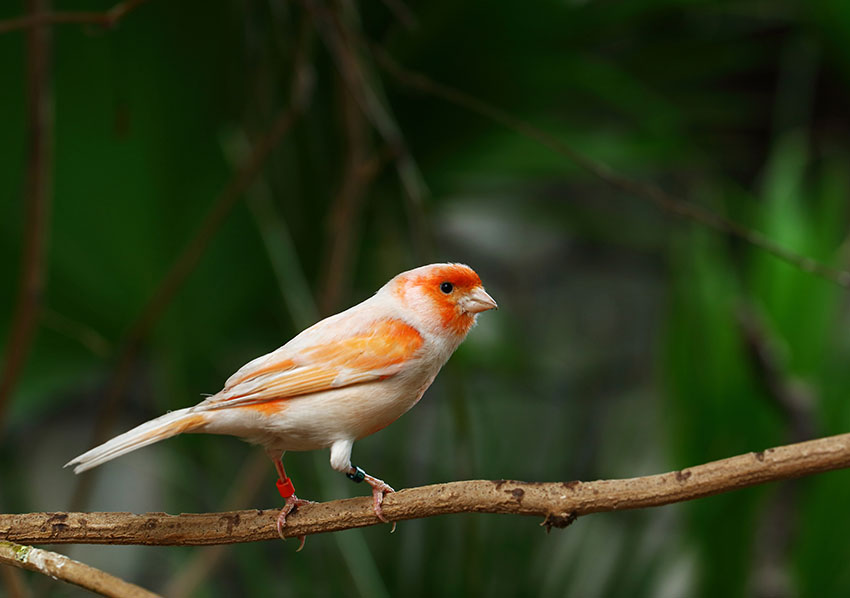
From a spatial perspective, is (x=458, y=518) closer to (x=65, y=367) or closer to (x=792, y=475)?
(x=65, y=367)

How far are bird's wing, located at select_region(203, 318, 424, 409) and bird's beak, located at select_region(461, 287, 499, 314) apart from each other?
0.18ft

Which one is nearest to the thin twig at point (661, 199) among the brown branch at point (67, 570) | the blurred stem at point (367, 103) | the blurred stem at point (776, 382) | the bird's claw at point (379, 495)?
the blurred stem at point (367, 103)

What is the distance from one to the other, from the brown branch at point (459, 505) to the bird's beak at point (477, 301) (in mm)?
200

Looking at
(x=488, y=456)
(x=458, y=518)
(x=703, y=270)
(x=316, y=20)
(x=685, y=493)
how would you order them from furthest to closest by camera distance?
(x=703, y=270), (x=488, y=456), (x=458, y=518), (x=316, y=20), (x=685, y=493)

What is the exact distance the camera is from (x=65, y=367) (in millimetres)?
2229

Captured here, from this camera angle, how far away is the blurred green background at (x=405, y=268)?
5.13ft

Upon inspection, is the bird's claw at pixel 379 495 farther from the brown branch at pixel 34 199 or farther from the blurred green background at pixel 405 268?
the brown branch at pixel 34 199

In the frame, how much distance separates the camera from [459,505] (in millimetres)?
745

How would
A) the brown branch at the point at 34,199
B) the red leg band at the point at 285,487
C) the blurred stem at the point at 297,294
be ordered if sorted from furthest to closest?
the brown branch at the point at 34,199 < the blurred stem at the point at 297,294 < the red leg band at the point at 285,487

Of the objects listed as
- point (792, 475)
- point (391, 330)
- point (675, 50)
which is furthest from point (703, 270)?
point (391, 330)

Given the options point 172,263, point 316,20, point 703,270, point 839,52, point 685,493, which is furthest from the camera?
point 839,52

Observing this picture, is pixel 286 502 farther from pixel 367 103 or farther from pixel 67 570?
pixel 367 103

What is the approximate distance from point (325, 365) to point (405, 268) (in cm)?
154

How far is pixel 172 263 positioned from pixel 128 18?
51 cm
